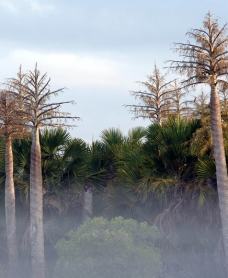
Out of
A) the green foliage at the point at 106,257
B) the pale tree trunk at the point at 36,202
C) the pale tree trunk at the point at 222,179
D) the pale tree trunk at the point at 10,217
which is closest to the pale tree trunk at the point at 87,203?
the pale tree trunk at the point at 10,217

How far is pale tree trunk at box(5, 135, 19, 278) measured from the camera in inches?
863

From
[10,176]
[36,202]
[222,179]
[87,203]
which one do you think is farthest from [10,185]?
[222,179]

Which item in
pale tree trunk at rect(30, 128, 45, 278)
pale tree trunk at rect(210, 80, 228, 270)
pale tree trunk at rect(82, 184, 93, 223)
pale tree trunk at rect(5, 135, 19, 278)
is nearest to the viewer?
pale tree trunk at rect(210, 80, 228, 270)

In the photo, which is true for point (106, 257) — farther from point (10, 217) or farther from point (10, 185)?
point (10, 185)

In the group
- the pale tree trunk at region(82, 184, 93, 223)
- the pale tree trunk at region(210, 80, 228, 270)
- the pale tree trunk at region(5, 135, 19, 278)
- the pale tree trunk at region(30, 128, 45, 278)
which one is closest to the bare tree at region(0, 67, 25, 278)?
the pale tree trunk at region(5, 135, 19, 278)

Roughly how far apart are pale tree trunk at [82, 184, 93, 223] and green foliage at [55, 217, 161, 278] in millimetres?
5094

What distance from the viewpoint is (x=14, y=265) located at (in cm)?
2212

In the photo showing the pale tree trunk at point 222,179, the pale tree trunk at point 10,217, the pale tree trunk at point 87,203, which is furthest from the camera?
the pale tree trunk at point 87,203

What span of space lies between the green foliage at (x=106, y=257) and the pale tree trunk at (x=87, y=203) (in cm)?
509

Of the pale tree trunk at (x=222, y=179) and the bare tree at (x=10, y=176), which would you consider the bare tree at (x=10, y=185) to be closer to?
the bare tree at (x=10, y=176)

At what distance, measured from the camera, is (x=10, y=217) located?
22328 millimetres

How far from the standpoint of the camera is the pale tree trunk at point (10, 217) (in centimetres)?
2192

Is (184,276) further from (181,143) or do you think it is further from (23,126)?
(23,126)

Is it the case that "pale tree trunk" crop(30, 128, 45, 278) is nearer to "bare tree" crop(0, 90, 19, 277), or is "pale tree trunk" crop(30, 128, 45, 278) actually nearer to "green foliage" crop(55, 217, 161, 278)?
"green foliage" crop(55, 217, 161, 278)
